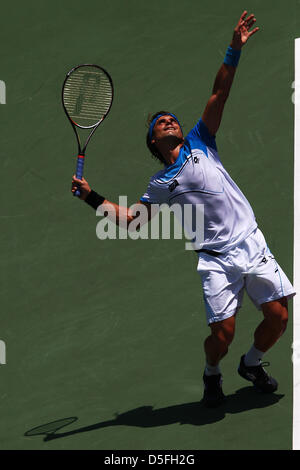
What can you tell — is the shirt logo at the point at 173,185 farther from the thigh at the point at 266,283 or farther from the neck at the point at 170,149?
the thigh at the point at 266,283

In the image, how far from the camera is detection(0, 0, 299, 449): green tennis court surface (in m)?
9.59

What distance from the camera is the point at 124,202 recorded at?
1137cm

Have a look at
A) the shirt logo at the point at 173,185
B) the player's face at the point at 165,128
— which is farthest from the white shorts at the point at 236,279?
the player's face at the point at 165,128

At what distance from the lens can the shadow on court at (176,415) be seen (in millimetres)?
9430

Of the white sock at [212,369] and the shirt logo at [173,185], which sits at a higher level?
the shirt logo at [173,185]

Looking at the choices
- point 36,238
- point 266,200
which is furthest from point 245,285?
point 36,238

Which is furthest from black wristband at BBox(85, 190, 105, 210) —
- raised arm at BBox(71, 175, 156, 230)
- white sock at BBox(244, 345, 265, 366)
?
white sock at BBox(244, 345, 265, 366)

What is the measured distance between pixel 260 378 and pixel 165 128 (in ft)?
6.60

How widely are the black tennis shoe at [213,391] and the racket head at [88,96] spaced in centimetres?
218

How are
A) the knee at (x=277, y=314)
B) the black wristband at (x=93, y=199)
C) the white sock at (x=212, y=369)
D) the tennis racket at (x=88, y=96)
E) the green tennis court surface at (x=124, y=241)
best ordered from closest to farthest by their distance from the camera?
the knee at (x=277, y=314) → the black wristband at (x=93, y=199) → the white sock at (x=212, y=369) → the green tennis court surface at (x=124, y=241) → the tennis racket at (x=88, y=96)

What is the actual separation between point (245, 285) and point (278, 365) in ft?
2.85

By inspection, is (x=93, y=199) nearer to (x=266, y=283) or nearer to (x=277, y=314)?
(x=266, y=283)

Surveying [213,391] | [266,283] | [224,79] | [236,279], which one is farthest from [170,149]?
[213,391]

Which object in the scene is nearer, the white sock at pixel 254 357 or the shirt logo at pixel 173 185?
the shirt logo at pixel 173 185
